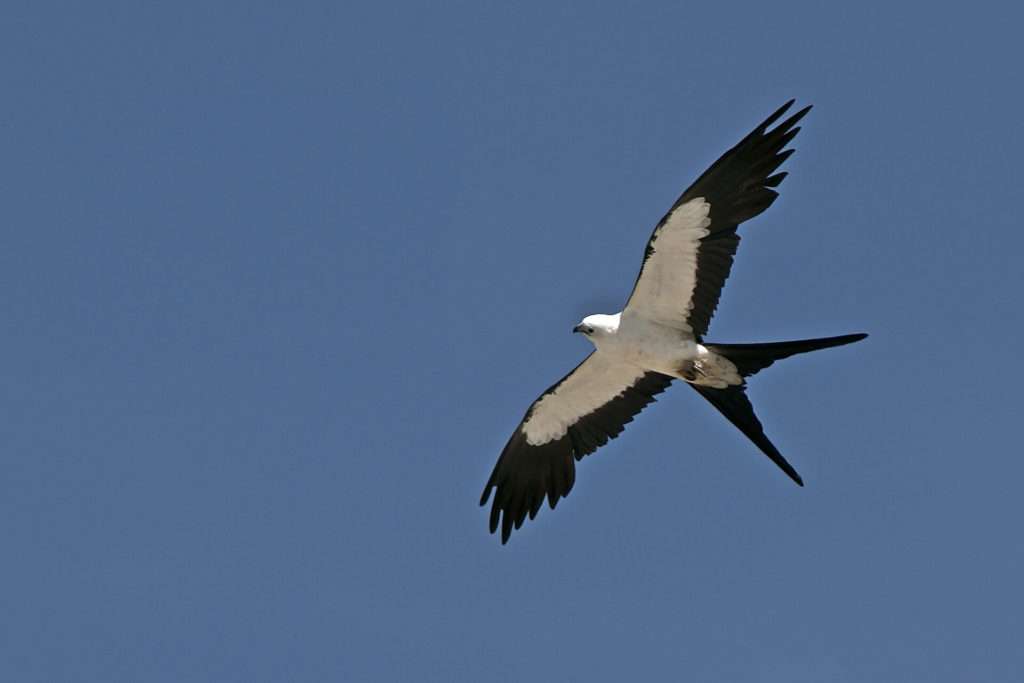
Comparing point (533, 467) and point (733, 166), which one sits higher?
point (733, 166)

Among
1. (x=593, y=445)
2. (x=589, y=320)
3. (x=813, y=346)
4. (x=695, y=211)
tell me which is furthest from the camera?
(x=593, y=445)

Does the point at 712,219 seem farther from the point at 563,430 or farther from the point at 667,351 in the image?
the point at 563,430

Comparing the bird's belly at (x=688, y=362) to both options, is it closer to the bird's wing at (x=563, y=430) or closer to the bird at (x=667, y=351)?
the bird at (x=667, y=351)

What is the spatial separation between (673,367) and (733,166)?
103 inches

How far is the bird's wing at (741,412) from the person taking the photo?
14.9 metres

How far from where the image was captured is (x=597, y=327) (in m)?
15.9

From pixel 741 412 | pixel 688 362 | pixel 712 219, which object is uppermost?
pixel 712 219

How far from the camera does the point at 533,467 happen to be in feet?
57.1

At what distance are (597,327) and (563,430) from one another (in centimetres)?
189

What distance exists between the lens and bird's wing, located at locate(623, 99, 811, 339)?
48.6 feet

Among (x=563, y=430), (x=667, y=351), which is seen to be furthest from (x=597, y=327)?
(x=563, y=430)

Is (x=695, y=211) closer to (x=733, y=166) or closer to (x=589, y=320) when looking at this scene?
(x=733, y=166)

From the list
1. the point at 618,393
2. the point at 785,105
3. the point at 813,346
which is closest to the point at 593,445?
the point at 618,393

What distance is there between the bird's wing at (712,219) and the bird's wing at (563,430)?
147 centimetres
